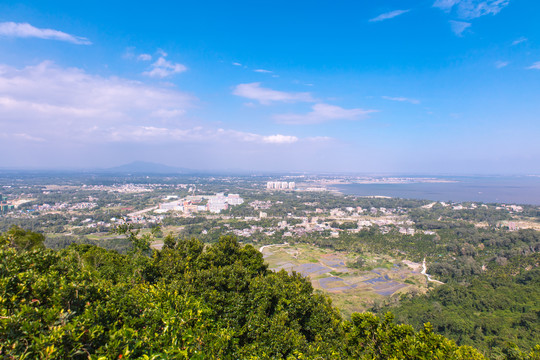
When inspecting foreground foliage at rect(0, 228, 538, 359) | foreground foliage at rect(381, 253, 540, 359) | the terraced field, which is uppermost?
foreground foliage at rect(0, 228, 538, 359)

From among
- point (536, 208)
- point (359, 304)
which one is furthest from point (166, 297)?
point (536, 208)

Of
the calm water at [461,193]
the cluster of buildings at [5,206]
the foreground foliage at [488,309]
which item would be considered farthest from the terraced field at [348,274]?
the calm water at [461,193]

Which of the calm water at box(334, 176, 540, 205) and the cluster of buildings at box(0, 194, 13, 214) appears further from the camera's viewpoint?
the calm water at box(334, 176, 540, 205)

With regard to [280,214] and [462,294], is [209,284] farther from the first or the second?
[280,214]

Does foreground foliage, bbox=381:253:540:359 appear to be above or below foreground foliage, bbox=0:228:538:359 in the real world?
below

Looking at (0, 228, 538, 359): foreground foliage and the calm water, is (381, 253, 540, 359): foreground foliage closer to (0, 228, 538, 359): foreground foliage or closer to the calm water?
(0, 228, 538, 359): foreground foliage

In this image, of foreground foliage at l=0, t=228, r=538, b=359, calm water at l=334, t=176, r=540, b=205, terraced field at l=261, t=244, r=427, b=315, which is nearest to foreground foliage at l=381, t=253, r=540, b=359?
terraced field at l=261, t=244, r=427, b=315

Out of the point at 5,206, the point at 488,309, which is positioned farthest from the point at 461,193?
the point at 5,206

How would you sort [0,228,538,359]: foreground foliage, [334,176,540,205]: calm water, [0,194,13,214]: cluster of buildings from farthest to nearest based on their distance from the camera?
[334,176,540,205]: calm water, [0,194,13,214]: cluster of buildings, [0,228,538,359]: foreground foliage
